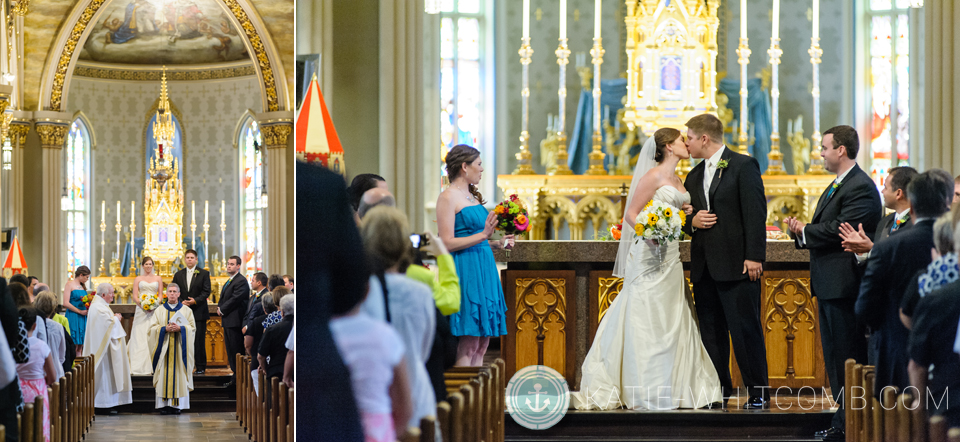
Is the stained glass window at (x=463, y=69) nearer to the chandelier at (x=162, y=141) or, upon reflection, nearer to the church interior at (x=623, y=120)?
the church interior at (x=623, y=120)

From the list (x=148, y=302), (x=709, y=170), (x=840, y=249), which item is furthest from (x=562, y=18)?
(x=148, y=302)

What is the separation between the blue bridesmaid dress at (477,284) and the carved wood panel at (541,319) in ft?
3.93

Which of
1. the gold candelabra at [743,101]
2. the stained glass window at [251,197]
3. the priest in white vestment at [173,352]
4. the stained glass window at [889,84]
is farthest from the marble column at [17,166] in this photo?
the stained glass window at [889,84]

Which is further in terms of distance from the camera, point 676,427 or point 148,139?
point 148,139

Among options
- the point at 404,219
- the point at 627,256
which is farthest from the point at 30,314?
the point at 404,219

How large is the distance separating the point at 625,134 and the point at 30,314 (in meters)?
7.52

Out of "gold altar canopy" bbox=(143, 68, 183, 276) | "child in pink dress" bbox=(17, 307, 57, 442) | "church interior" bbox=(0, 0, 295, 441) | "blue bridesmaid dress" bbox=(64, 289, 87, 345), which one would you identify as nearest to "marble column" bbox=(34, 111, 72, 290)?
"church interior" bbox=(0, 0, 295, 441)

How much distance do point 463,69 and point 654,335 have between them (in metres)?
8.03

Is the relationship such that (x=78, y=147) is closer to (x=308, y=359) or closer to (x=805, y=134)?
(x=805, y=134)

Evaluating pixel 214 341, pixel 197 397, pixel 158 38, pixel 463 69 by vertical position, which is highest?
pixel 158 38

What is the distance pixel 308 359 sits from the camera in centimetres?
231

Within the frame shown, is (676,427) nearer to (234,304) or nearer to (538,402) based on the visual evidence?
(538,402)

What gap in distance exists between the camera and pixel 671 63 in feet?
34.4

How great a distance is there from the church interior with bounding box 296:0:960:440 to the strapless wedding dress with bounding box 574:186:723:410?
186 mm
